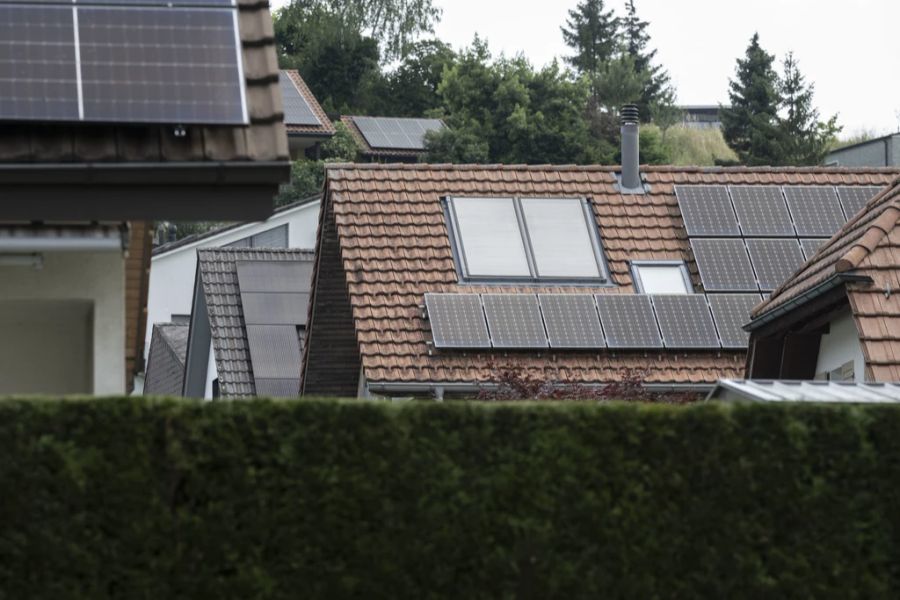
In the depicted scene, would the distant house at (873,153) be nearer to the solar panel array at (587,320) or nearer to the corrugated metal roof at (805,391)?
the solar panel array at (587,320)

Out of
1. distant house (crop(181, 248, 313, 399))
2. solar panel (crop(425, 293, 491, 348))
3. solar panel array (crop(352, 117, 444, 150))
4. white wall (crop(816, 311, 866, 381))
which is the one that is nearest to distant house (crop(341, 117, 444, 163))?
solar panel array (crop(352, 117, 444, 150))

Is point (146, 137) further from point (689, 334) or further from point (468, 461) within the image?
point (689, 334)

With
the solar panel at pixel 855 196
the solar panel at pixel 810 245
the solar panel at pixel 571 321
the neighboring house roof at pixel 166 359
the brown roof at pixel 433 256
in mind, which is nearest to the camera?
the brown roof at pixel 433 256

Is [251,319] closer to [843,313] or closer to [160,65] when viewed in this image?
[843,313]

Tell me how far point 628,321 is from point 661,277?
4.77ft

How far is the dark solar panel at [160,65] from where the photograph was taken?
34.4 feet

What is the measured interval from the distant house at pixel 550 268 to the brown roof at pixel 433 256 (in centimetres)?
2

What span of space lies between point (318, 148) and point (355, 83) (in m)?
14.6

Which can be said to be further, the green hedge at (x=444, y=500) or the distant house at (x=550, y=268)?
the distant house at (x=550, y=268)

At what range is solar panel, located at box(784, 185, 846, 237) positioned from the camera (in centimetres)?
2653

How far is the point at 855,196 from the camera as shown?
2750cm

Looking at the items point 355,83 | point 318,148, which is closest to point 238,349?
point 318,148

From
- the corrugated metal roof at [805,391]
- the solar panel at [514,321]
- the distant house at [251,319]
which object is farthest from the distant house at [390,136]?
the corrugated metal roof at [805,391]

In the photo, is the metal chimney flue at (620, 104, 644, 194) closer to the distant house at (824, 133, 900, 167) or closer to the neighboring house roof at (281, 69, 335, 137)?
the distant house at (824, 133, 900, 167)
